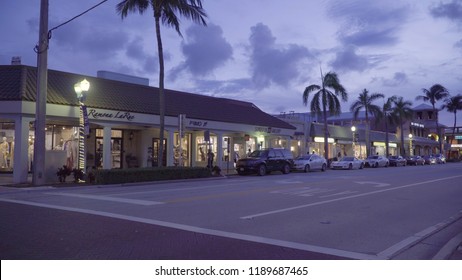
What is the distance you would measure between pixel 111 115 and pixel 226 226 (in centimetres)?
1756

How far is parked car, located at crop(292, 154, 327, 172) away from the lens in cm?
3450

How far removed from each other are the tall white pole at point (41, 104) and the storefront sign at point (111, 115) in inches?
181

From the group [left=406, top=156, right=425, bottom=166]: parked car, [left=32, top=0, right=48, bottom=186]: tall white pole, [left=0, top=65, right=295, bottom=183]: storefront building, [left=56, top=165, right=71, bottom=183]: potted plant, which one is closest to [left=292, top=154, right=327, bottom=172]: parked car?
[left=0, top=65, right=295, bottom=183]: storefront building

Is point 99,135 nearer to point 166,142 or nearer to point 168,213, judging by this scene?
point 166,142

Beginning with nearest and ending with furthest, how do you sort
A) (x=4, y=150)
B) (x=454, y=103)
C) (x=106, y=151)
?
(x=4, y=150) < (x=106, y=151) < (x=454, y=103)

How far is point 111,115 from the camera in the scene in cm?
2522

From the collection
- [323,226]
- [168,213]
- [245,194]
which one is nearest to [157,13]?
[245,194]

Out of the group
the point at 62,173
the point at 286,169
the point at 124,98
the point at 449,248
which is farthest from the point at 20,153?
the point at 449,248

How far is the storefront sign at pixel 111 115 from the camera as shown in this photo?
24141 millimetres

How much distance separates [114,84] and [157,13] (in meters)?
6.92

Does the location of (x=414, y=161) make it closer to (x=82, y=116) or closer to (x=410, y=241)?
(x=82, y=116)

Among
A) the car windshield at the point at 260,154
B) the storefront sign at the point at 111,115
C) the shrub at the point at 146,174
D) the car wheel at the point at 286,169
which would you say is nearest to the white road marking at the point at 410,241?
the shrub at the point at 146,174

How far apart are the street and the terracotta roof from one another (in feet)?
27.4

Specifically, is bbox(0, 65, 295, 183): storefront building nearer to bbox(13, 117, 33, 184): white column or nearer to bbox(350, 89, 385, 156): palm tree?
bbox(13, 117, 33, 184): white column
